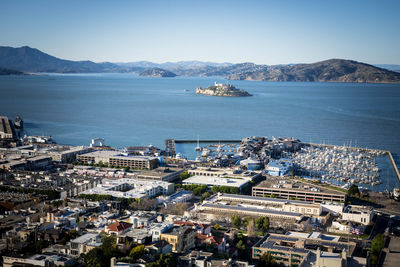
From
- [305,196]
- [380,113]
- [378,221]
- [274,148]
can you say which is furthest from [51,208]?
[380,113]

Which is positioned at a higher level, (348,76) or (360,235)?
(348,76)

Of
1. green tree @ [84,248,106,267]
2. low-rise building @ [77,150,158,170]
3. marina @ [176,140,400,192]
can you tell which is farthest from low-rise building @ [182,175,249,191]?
green tree @ [84,248,106,267]

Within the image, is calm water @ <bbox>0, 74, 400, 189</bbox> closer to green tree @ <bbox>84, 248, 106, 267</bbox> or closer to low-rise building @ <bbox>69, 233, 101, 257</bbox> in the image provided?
low-rise building @ <bbox>69, 233, 101, 257</bbox>

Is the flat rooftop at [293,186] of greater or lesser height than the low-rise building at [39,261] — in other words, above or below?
below

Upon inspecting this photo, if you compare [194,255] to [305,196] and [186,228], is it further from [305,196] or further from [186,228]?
[305,196]

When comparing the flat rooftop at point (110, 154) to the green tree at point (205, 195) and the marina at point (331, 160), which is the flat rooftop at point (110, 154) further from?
the green tree at point (205, 195)

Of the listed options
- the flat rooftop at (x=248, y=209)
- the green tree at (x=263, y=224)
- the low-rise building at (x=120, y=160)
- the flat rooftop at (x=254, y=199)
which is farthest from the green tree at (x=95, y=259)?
the low-rise building at (x=120, y=160)

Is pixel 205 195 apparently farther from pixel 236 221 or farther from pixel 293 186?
pixel 293 186

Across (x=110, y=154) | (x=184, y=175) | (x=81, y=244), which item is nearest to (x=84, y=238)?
(x=81, y=244)
